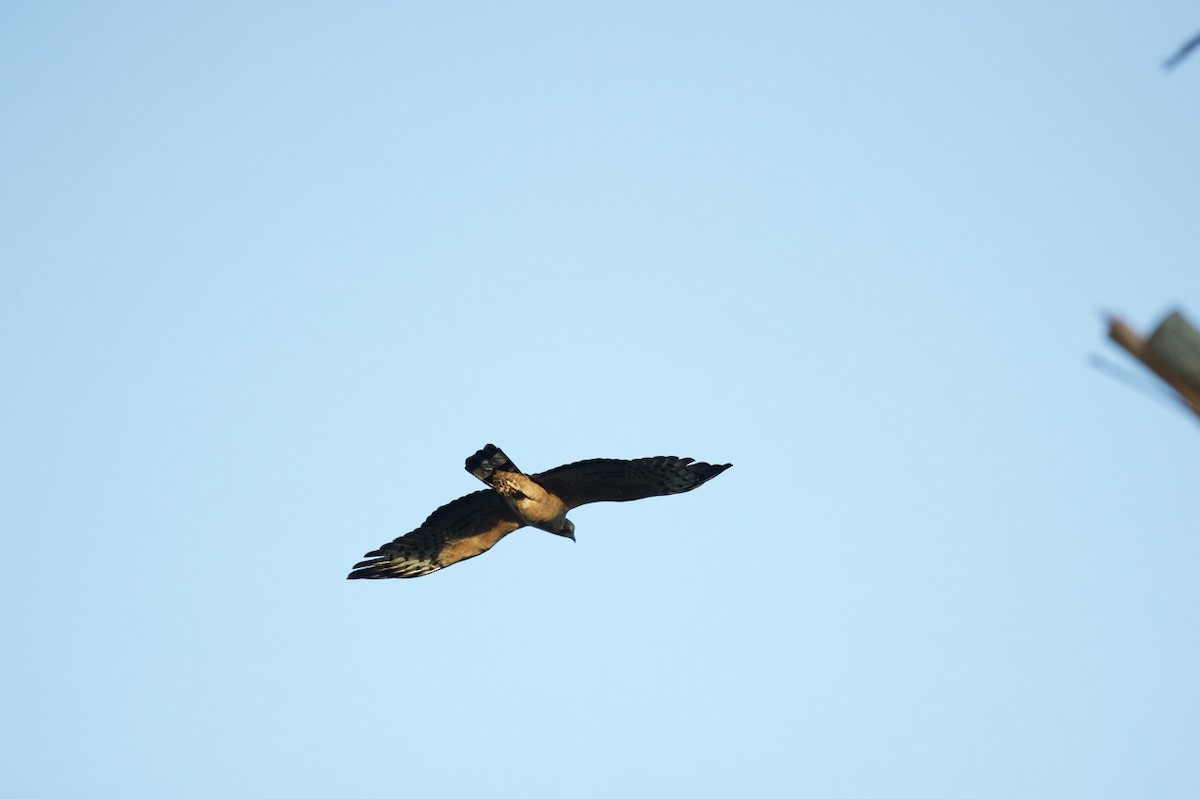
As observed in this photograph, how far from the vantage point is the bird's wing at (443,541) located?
16.3 meters

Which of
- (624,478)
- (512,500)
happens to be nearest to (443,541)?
(512,500)

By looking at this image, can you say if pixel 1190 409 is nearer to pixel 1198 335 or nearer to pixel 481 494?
pixel 1198 335

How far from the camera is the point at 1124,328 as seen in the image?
11.6 feet

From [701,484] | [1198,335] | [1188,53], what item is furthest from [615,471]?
[1198,335]

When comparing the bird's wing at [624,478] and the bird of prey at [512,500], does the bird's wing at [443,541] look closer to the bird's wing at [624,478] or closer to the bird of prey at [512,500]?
the bird of prey at [512,500]

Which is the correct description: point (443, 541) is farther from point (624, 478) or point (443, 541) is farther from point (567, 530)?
point (624, 478)

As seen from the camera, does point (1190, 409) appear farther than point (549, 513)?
No

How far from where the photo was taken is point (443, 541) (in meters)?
16.5

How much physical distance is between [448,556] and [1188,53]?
13085 mm

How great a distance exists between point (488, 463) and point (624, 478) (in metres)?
1.78

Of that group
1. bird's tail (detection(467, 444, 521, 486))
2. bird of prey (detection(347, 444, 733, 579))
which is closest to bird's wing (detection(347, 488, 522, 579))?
bird of prey (detection(347, 444, 733, 579))

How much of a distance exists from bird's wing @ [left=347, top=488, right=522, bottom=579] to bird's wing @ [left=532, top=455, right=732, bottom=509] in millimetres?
1033

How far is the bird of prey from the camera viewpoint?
15.1 meters

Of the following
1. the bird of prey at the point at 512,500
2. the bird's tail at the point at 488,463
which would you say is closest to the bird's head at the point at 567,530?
the bird of prey at the point at 512,500
